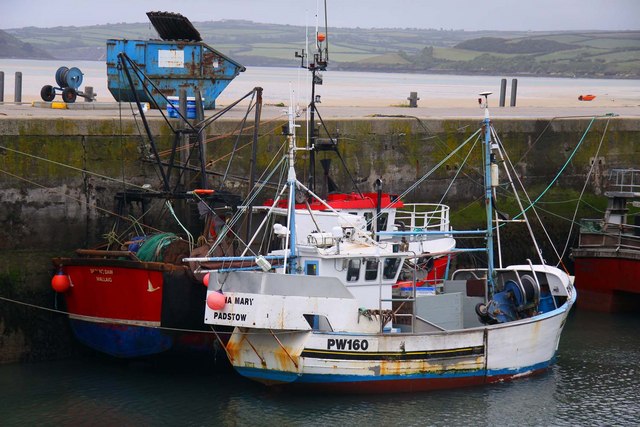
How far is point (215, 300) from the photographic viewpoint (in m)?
17.5

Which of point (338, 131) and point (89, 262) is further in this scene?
point (338, 131)

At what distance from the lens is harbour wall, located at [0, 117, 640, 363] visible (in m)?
19.6

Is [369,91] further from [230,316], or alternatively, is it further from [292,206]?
[230,316]

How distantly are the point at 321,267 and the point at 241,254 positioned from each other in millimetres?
1710

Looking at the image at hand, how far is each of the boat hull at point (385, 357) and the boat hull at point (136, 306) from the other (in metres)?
1.11

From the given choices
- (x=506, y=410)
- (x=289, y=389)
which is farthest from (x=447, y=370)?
(x=289, y=389)

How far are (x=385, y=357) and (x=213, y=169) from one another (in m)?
5.45

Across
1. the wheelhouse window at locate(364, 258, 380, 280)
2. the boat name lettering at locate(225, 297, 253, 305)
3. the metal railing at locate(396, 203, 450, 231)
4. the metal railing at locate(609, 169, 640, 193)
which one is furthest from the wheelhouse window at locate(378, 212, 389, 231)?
the metal railing at locate(609, 169, 640, 193)

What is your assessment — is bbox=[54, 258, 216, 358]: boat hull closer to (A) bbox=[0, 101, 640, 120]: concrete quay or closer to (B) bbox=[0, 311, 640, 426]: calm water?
(B) bbox=[0, 311, 640, 426]: calm water

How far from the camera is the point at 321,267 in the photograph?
1825cm

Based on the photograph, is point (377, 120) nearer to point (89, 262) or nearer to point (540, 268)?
point (540, 268)

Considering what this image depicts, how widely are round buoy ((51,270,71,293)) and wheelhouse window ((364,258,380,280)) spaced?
14.9ft

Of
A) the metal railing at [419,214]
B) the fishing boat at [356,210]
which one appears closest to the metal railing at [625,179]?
the metal railing at [419,214]

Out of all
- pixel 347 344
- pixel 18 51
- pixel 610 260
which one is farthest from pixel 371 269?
pixel 18 51
